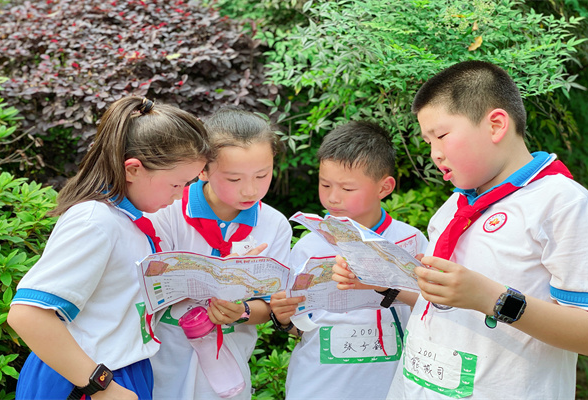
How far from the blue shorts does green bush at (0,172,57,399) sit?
2.02 ft

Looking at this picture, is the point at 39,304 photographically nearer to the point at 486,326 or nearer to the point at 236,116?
the point at 236,116

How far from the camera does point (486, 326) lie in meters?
2.01

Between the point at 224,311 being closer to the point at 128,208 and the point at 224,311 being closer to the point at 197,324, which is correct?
the point at 197,324

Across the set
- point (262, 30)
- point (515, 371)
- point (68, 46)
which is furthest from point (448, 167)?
point (68, 46)

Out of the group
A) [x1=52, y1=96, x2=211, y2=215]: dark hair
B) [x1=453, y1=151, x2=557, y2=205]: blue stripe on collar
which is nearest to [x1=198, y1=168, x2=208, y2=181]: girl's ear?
[x1=52, y1=96, x2=211, y2=215]: dark hair

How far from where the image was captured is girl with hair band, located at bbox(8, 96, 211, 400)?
6.51 feet

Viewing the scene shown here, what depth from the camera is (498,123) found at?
6.95ft

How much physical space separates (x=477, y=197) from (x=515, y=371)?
0.63 m

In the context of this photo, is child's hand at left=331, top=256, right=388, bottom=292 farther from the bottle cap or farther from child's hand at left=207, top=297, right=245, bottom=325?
the bottle cap

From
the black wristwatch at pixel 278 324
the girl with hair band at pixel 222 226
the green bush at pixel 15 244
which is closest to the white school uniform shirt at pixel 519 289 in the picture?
the black wristwatch at pixel 278 324

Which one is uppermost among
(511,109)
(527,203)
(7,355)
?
(511,109)

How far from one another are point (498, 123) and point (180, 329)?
1.57m

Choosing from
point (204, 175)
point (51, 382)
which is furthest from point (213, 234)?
point (51, 382)

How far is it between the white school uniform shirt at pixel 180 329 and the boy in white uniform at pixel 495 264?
740 mm
